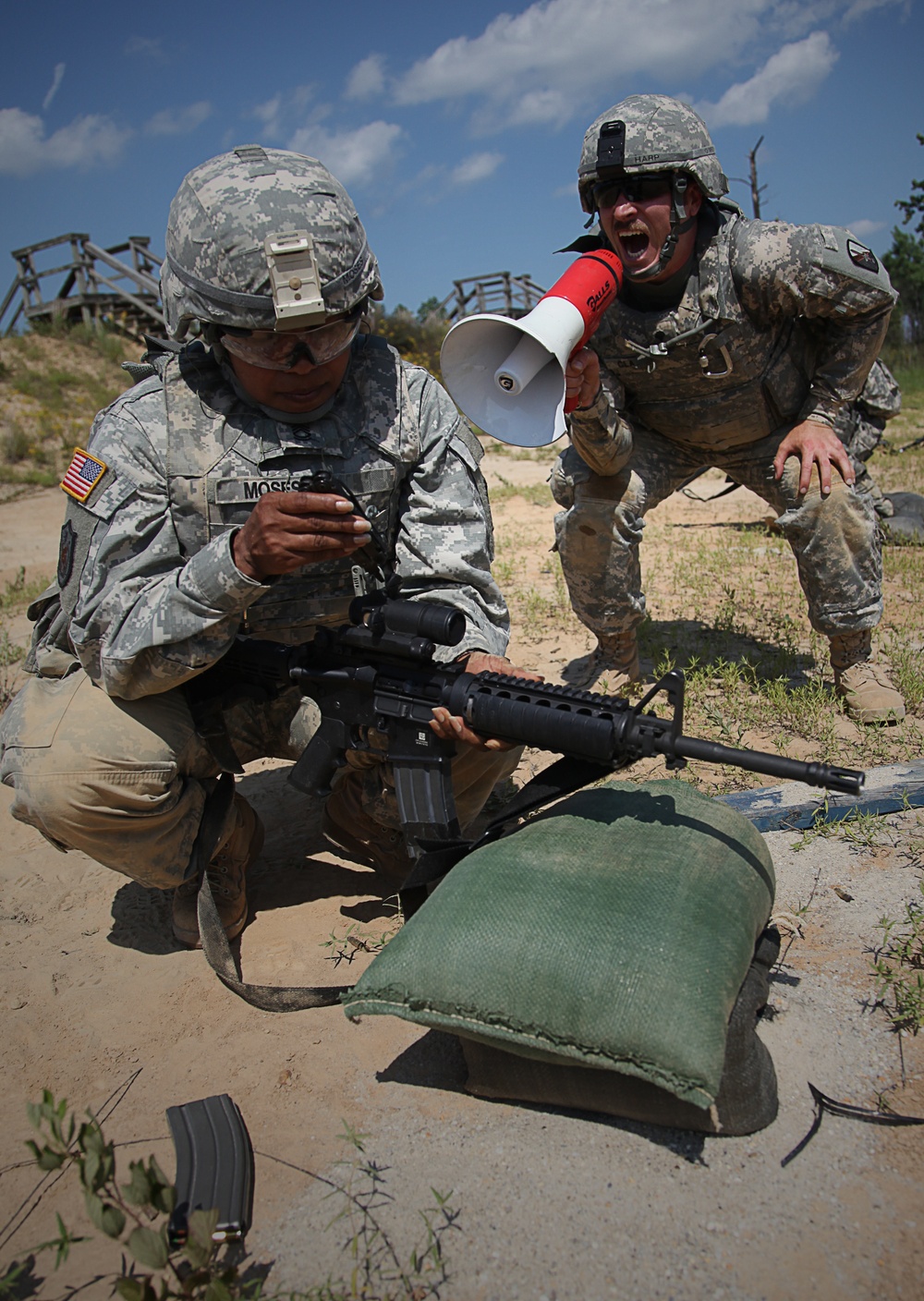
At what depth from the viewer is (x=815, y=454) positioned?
373cm

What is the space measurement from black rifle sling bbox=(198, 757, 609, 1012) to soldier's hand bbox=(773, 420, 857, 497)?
6.63ft


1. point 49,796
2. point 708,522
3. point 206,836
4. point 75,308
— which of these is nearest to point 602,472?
point 206,836

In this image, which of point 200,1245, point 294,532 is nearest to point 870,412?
point 294,532

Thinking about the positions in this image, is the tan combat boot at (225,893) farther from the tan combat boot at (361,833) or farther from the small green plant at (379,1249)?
the small green plant at (379,1249)

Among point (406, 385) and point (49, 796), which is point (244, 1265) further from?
point (406, 385)

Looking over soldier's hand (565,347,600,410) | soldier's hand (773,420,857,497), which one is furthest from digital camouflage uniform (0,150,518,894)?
soldier's hand (773,420,857,497)

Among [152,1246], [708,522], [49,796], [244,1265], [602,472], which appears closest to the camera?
[152,1246]

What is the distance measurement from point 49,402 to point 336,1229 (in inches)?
563

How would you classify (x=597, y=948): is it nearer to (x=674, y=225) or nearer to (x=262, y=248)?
(x=262, y=248)

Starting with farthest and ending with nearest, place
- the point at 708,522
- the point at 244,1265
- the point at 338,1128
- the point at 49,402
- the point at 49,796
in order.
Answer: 1. the point at 49,402
2. the point at 708,522
3. the point at 49,796
4. the point at 338,1128
5. the point at 244,1265

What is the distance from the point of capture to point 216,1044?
233 centimetres

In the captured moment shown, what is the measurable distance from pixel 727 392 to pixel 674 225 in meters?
0.71

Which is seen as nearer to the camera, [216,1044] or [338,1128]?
[338,1128]

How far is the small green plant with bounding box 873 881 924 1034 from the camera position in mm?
2013
